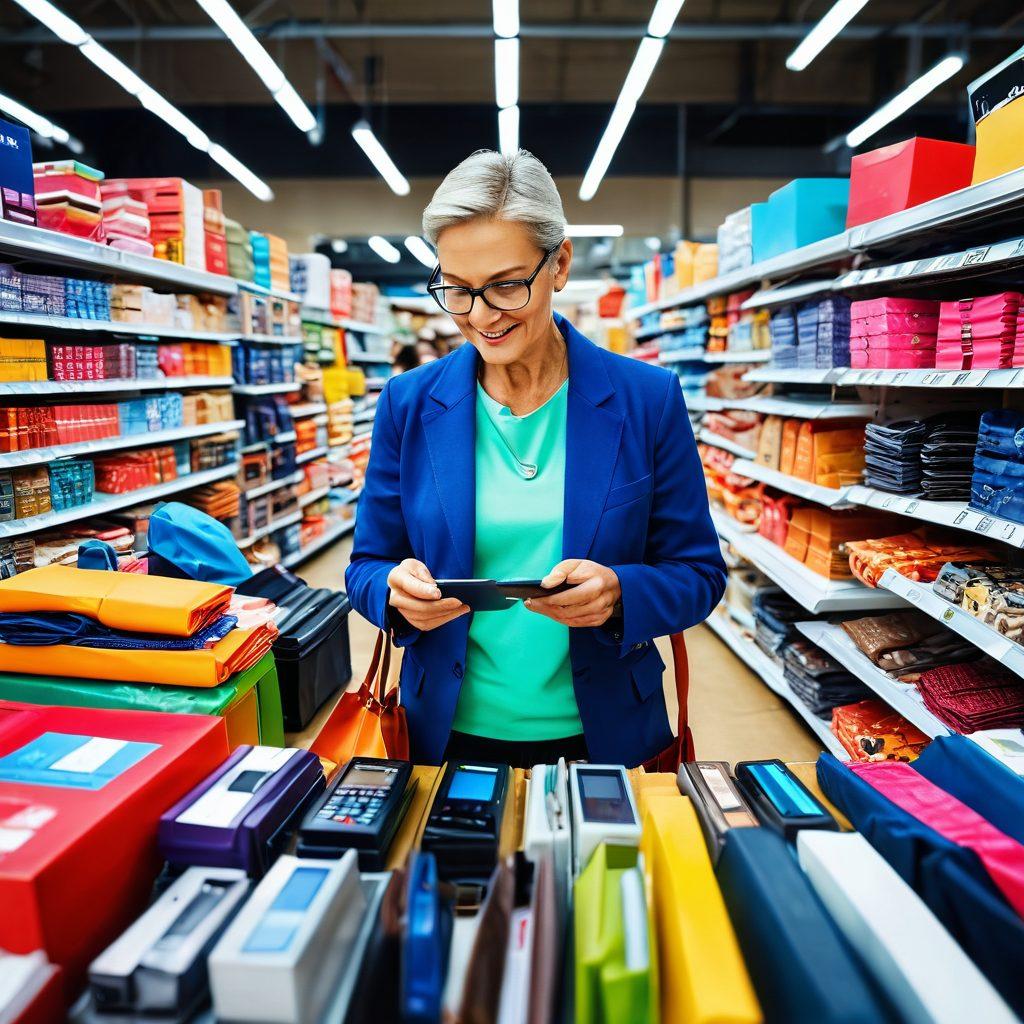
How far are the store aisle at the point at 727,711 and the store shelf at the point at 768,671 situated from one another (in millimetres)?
60

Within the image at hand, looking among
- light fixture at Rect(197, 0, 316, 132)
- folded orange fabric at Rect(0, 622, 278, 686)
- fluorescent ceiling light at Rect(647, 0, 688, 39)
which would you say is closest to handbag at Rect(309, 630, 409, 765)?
folded orange fabric at Rect(0, 622, 278, 686)

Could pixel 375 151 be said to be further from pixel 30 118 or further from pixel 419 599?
pixel 419 599

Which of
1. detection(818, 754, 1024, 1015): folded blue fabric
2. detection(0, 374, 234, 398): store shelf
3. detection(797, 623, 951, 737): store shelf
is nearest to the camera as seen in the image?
detection(818, 754, 1024, 1015): folded blue fabric

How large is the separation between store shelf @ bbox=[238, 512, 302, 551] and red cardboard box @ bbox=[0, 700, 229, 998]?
497 cm

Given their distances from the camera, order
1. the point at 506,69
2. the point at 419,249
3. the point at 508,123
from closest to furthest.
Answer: the point at 506,69, the point at 508,123, the point at 419,249

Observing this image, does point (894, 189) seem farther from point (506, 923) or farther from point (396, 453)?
point (506, 923)

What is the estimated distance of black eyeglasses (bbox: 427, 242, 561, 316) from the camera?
4.42 ft

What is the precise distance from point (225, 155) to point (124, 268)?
17.5 ft

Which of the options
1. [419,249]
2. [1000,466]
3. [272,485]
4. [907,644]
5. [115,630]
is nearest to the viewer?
[115,630]

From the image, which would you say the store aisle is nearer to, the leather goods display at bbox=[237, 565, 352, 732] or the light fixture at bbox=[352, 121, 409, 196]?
the leather goods display at bbox=[237, 565, 352, 732]

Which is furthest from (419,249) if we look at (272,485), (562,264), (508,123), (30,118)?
(562,264)

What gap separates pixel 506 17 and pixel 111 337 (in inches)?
144

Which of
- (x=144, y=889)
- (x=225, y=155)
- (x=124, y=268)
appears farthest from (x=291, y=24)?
(x=144, y=889)

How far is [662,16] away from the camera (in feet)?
17.5
